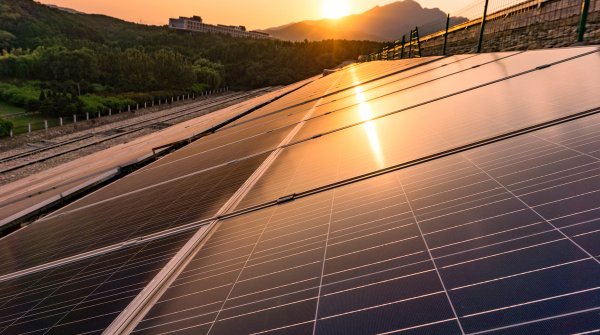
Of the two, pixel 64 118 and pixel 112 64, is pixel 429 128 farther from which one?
pixel 112 64

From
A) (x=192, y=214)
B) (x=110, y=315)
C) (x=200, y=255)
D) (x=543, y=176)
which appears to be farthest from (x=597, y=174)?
(x=192, y=214)

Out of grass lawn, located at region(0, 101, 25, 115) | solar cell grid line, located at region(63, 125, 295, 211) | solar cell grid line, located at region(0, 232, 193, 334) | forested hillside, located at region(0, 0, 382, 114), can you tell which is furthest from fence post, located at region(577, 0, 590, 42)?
grass lawn, located at region(0, 101, 25, 115)

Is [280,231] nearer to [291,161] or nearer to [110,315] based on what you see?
[110,315]

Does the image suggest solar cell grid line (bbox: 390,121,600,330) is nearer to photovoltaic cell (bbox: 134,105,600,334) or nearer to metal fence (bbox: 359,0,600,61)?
photovoltaic cell (bbox: 134,105,600,334)

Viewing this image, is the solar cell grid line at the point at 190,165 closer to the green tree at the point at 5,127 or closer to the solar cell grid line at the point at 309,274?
the solar cell grid line at the point at 309,274

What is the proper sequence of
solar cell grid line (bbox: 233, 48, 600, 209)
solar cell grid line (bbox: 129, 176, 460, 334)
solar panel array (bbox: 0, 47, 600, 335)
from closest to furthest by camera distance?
solar panel array (bbox: 0, 47, 600, 335), solar cell grid line (bbox: 129, 176, 460, 334), solar cell grid line (bbox: 233, 48, 600, 209)

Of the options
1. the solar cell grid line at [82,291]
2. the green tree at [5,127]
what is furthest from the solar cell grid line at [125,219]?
the green tree at [5,127]

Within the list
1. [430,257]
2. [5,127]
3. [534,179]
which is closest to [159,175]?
[430,257]
